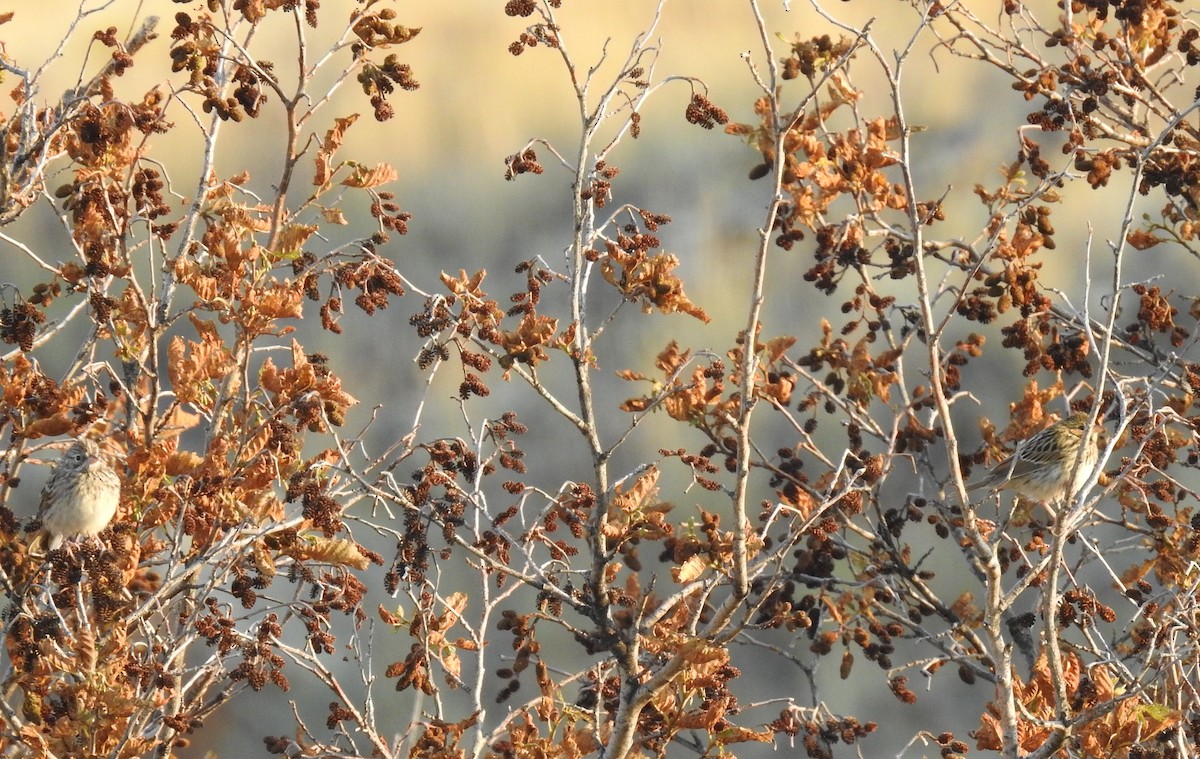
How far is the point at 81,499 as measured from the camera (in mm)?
4094

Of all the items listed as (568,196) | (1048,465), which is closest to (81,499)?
(1048,465)

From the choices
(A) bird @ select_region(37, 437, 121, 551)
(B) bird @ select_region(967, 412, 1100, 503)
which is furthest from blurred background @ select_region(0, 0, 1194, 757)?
(A) bird @ select_region(37, 437, 121, 551)

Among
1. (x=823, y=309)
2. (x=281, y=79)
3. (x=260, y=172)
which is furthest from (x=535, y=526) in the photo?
(x=281, y=79)

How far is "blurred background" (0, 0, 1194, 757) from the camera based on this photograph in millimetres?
8055

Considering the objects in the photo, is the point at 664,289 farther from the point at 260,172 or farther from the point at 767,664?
the point at 260,172

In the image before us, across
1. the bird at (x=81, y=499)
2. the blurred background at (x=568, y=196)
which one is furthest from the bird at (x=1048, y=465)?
the bird at (x=81, y=499)

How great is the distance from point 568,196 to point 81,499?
207 inches

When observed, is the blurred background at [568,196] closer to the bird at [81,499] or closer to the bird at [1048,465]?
the bird at [1048,465]

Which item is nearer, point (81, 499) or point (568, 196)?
point (81, 499)

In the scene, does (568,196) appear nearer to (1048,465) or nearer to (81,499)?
(1048,465)

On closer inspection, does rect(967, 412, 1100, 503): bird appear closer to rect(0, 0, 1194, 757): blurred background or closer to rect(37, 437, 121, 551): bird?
rect(0, 0, 1194, 757): blurred background

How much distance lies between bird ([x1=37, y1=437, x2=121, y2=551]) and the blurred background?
3463 millimetres

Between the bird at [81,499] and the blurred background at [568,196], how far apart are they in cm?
346

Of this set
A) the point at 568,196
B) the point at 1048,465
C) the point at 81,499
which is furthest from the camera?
the point at 568,196
